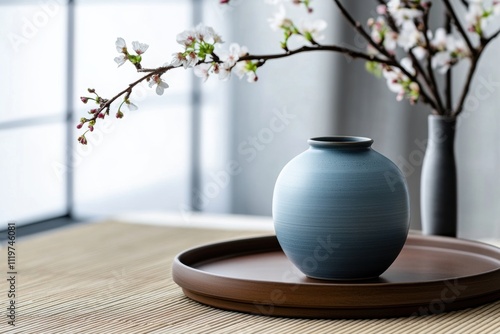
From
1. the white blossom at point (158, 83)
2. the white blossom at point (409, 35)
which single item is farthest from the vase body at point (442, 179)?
the white blossom at point (158, 83)

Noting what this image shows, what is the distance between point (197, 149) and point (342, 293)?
112 inches

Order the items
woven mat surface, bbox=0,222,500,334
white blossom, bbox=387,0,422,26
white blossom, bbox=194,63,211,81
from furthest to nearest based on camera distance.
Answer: white blossom, bbox=387,0,422,26
white blossom, bbox=194,63,211,81
woven mat surface, bbox=0,222,500,334

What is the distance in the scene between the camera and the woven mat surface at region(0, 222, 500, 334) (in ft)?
3.89

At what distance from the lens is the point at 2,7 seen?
9.53 feet

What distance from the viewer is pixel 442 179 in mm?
1721

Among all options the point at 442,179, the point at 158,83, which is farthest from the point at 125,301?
the point at 442,179

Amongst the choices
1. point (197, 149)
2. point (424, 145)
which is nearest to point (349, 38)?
point (424, 145)

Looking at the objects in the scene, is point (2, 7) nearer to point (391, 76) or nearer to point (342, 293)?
point (391, 76)

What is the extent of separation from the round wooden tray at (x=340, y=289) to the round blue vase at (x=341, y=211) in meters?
0.04

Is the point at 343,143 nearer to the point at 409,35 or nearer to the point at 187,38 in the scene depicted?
the point at 187,38

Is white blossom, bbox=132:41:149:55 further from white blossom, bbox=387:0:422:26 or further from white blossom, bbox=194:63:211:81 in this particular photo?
white blossom, bbox=387:0:422:26

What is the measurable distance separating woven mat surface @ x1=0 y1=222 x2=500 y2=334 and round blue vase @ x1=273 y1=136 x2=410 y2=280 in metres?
0.09

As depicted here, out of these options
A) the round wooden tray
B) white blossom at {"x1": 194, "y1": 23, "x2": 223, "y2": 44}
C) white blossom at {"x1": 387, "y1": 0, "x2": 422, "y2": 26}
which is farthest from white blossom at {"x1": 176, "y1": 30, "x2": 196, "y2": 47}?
white blossom at {"x1": 387, "y1": 0, "x2": 422, "y2": 26}

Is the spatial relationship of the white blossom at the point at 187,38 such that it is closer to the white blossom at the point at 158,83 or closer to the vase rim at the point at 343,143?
the white blossom at the point at 158,83
